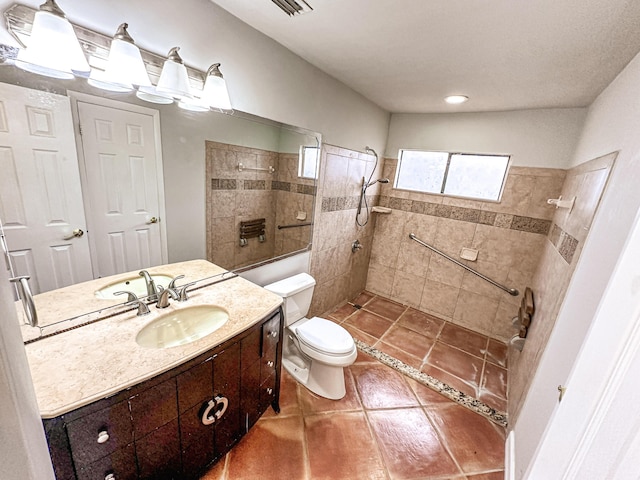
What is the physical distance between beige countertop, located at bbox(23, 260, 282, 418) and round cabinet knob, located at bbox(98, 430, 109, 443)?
0.14 metres

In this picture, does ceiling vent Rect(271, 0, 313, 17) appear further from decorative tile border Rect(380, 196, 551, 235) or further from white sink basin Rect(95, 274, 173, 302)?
decorative tile border Rect(380, 196, 551, 235)

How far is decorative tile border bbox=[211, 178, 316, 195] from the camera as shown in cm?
149

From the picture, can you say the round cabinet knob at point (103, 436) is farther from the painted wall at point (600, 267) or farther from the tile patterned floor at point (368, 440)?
the painted wall at point (600, 267)

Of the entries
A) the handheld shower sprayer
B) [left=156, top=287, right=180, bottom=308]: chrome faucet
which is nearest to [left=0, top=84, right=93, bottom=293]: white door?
[left=156, top=287, right=180, bottom=308]: chrome faucet

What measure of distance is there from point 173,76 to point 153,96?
133mm

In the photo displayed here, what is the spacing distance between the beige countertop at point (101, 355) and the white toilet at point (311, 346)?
0.64 metres

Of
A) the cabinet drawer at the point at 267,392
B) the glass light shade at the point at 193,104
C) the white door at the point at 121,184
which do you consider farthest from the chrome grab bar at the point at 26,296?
the cabinet drawer at the point at 267,392

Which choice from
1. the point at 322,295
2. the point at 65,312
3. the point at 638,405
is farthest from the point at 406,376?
the point at 65,312

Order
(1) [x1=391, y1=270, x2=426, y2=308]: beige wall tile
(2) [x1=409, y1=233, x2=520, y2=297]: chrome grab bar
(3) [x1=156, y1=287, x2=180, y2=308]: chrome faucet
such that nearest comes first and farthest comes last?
(3) [x1=156, y1=287, x2=180, y2=308]: chrome faucet → (2) [x1=409, y1=233, x2=520, y2=297]: chrome grab bar → (1) [x1=391, y1=270, x2=426, y2=308]: beige wall tile

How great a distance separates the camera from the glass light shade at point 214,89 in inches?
51.1

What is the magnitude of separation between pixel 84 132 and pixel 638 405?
1.79 metres

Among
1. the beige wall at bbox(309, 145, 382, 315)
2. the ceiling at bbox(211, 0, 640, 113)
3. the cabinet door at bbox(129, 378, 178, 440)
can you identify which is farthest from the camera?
the beige wall at bbox(309, 145, 382, 315)

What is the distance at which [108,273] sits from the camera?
1175 mm

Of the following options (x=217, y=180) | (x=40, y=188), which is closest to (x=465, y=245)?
(x=217, y=180)
